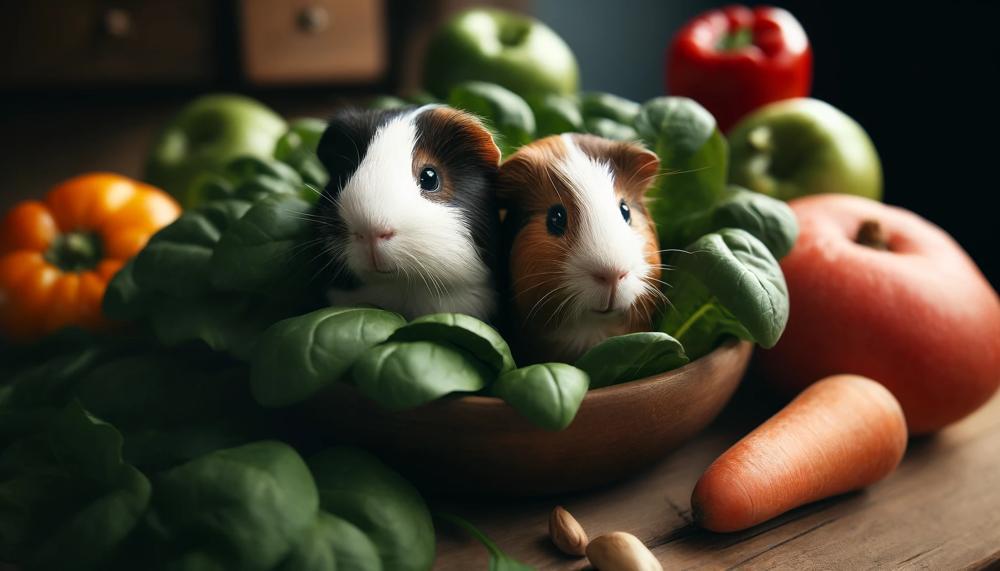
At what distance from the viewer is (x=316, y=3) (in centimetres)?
166

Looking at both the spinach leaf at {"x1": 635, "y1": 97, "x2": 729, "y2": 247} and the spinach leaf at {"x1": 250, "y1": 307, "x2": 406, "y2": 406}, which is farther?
the spinach leaf at {"x1": 635, "y1": 97, "x2": 729, "y2": 247}

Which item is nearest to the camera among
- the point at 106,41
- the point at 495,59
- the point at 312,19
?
the point at 495,59

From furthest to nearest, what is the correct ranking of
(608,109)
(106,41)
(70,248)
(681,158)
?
(106,41)
(70,248)
(608,109)
(681,158)

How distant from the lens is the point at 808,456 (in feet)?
2.21

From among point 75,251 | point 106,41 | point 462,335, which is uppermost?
point 462,335

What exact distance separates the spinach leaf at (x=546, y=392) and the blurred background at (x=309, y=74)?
111cm

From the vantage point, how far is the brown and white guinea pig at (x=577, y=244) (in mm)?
605

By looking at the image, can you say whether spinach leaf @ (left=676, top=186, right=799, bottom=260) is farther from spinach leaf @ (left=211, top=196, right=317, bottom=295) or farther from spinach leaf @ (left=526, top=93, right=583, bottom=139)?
spinach leaf @ (left=211, top=196, right=317, bottom=295)

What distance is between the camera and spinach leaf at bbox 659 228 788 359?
1.98 ft

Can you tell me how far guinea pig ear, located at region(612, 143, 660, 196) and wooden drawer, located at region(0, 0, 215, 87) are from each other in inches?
47.2

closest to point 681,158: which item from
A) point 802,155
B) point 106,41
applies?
point 802,155

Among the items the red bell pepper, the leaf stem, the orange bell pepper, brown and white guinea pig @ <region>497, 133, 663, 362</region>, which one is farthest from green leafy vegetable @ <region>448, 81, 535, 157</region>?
the red bell pepper

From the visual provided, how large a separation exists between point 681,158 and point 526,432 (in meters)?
0.34

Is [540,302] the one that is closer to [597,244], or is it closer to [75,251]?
[597,244]
